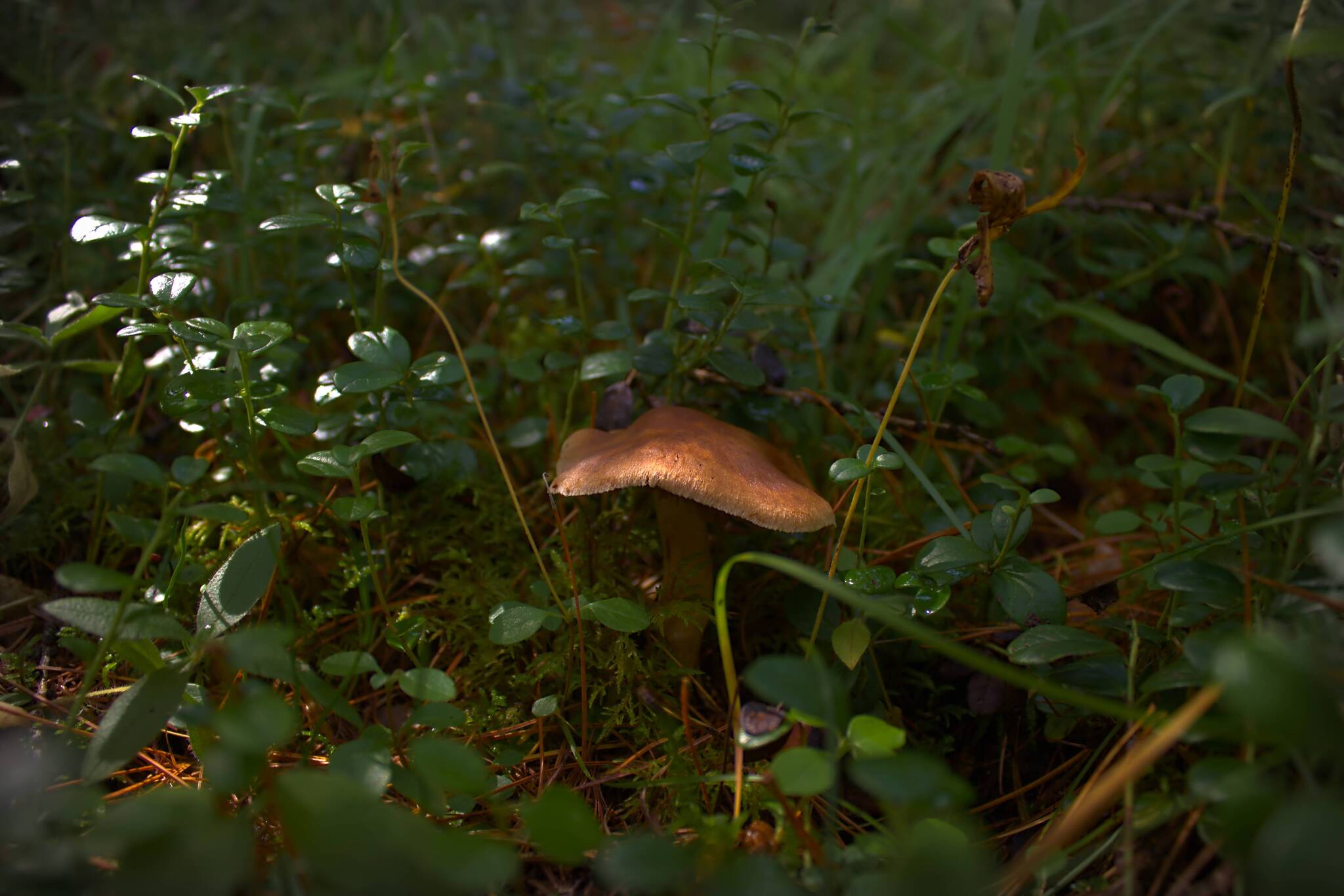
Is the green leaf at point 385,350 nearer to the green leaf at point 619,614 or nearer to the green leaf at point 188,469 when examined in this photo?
the green leaf at point 188,469

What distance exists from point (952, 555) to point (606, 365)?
2.64ft

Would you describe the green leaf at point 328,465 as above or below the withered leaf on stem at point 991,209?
below

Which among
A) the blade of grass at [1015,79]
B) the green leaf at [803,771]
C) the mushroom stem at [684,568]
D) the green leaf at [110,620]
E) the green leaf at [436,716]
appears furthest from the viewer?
the blade of grass at [1015,79]

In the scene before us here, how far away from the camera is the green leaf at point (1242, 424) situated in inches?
38.0

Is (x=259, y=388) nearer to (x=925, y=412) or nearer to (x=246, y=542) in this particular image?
(x=246, y=542)

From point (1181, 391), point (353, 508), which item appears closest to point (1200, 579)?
point (1181, 391)

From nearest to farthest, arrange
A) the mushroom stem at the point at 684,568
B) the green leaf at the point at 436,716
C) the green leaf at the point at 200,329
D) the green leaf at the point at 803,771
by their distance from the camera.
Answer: the green leaf at the point at 803,771, the green leaf at the point at 436,716, the green leaf at the point at 200,329, the mushroom stem at the point at 684,568

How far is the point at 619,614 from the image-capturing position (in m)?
1.36

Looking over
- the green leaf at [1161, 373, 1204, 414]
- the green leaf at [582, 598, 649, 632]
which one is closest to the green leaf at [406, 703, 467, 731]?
the green leaf at [582, 598, 649, 632]

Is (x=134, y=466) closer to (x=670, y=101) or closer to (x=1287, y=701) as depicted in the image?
(x=670, y=101)

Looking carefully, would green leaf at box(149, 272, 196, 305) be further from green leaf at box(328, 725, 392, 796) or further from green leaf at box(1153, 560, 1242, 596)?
green leaf at box(1153, 560, 1242, 596)

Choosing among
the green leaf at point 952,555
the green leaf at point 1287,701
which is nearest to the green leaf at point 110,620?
the green leaf at point 952,555

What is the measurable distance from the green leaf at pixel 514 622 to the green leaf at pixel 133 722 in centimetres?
45

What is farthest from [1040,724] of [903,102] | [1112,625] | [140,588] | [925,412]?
[903,102]
